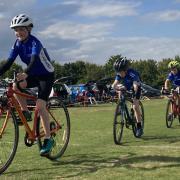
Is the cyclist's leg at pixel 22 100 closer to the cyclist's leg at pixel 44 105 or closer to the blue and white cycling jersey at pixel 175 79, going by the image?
the cyclist's leg at pixel 44 105

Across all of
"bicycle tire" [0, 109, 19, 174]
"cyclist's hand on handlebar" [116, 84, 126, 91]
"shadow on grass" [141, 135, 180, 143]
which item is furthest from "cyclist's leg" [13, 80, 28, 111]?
"shadow on grass" [141, 135, 180, 143]

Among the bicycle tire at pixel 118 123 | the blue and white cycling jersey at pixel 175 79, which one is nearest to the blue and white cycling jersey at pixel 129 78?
the bicycle tire at pixel 118 123

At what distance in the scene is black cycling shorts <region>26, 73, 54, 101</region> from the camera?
7.82 metres

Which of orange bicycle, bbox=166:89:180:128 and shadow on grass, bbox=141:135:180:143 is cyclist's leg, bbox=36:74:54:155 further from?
orange bicycle, bbox=166:89:180:128

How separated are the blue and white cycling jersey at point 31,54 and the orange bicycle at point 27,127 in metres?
0.45

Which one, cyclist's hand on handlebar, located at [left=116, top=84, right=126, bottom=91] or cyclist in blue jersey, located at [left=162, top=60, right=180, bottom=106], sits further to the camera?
cyclist in blue jersey, located at [left=162, top=60, right=180, bottom=106]

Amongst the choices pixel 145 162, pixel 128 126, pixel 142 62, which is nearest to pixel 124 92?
pixel 128 126

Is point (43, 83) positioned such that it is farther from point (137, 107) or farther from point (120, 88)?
point (137, 107)

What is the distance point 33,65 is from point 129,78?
14.9 ft

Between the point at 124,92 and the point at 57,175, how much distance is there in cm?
437

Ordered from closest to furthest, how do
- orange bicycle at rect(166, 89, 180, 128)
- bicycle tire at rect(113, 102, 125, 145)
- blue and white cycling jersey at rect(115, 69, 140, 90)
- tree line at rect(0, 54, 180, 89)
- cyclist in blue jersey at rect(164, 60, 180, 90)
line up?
1. bicycle tire at rect(113, 102, 125, 145)
2. blue and white cycling jersey at rect(115, 69, 140, 90)
3. cyclist in blue jersey at rect(164, 60, 180, 90)
4. orange bicycle at rect(166, 89, 180, 128)
5. tree line at rect(0, 54, 180, 89)

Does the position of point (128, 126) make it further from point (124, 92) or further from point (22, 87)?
point (22, 87)

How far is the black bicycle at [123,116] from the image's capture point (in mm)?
10742

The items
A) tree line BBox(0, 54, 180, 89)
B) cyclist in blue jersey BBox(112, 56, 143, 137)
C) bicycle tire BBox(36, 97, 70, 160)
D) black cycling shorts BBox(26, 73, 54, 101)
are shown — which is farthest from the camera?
tree line BBox(0, 54, 180, 89)
